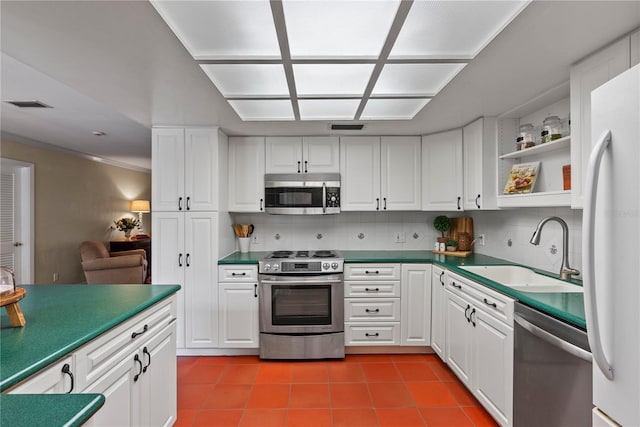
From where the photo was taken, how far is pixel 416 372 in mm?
2670

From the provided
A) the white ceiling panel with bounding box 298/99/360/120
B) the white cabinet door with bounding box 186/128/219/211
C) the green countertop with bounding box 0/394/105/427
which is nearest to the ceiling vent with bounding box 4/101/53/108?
the white cabinet door with bounding box 186/128/219/211

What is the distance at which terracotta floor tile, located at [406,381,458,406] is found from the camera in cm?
224

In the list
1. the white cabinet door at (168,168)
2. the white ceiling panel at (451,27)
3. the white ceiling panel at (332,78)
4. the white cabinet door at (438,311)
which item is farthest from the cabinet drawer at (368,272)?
the white ceiling panel at (451,27)

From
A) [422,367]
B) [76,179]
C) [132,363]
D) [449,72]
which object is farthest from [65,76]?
[76,179]

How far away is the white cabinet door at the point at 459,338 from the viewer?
2254mm

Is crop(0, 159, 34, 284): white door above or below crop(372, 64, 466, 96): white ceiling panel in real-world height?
below

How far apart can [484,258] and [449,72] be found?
1.88 m

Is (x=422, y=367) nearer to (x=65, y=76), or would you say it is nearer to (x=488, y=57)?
(x=488, y=57)

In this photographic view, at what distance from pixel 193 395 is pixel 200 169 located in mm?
1962

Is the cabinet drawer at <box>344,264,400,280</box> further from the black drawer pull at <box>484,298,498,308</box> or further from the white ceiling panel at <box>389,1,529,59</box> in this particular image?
the white ceiling panel at <box>389,1,529,59</box>

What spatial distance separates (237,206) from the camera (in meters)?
3.29

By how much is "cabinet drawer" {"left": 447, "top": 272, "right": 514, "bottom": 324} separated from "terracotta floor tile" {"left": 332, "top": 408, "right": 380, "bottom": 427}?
3.52 ft

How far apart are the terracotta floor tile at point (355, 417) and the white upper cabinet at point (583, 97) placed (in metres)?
1.85

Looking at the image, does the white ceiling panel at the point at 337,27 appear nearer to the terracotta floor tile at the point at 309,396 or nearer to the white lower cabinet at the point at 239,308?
the white lower cabinet at the point at 239,308
